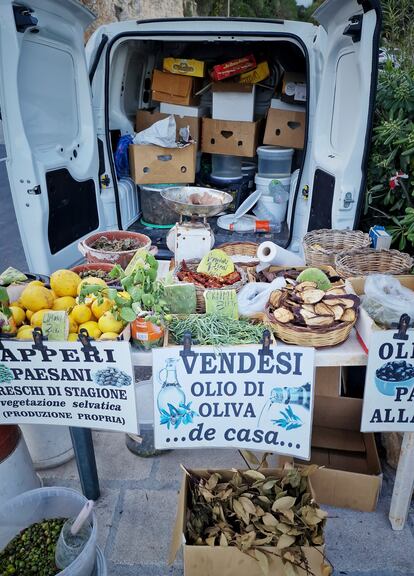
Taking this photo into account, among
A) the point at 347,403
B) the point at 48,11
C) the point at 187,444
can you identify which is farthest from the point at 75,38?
the point at 347,403

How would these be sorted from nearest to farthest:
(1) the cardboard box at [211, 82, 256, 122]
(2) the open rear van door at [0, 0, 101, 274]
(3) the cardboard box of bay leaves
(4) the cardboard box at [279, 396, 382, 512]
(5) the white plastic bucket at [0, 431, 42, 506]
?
(3) the cardboard box of bay leaves, (5) the white plastic bucket at [0, 431, 42, 506], (4) the cardboard box at [279, 396, 382, 512], (2) the open rear van door at [0, 0, 101, 274], (1) the cardboard box at [211, 82, 256, 122]

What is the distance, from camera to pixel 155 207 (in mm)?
4008

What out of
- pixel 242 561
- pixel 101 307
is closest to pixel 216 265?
pixel 101 307

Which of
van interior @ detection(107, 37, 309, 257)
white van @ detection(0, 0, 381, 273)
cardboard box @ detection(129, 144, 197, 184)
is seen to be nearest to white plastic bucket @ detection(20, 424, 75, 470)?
white van @ detection(0, 0, 381, 273)

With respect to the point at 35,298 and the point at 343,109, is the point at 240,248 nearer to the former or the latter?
the point at 35,298

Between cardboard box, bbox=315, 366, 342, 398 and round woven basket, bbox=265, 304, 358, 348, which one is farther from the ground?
round woven basket, bbox=265, 304, 358, 348

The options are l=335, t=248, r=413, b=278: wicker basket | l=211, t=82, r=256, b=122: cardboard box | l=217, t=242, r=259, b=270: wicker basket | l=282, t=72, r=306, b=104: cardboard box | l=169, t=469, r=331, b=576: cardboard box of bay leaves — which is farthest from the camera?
l=211, t=82, r=256, b=122: cardboard box

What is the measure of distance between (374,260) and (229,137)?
267 centimetres

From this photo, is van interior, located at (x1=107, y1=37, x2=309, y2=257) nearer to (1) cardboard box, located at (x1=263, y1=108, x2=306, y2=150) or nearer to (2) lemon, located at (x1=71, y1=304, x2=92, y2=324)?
(1) cardboard box, located at (x1=263, y1=108, x2=306, y2=150)

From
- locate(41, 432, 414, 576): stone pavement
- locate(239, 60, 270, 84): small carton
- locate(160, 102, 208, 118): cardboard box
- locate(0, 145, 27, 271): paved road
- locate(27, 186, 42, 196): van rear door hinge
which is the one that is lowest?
locate(41, 432, 414, 576): stone pavement

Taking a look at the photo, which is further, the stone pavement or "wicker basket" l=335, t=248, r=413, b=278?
"wicker basket" l=335, t=248, r=413, b=278

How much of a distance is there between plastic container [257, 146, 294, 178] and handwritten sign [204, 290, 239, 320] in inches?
115

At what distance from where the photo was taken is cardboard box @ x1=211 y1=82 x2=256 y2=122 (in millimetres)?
4168

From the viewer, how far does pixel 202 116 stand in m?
4.50
